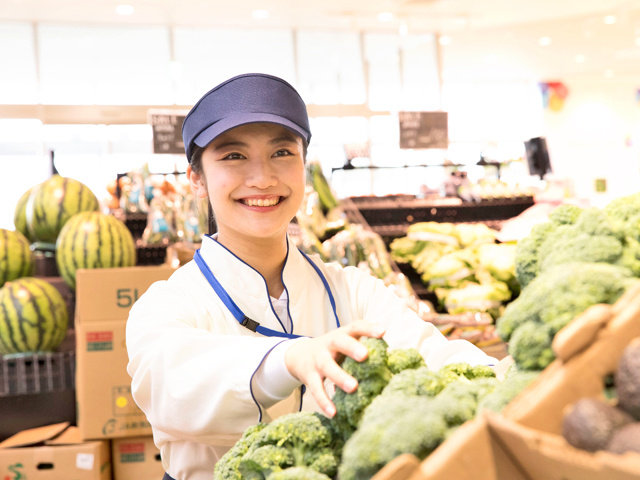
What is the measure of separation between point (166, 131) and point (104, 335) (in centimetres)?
157

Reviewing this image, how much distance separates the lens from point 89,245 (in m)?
3.06

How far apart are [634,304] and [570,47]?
Answer: 35.5ft

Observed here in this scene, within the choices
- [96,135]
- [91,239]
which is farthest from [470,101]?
[91,239]

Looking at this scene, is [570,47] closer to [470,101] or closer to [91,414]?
[470,101]

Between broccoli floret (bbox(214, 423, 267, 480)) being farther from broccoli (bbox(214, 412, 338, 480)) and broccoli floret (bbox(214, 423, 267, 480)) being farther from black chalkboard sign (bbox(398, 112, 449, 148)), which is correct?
black chalkboard sign (bbox(398, 112, 449, 148))

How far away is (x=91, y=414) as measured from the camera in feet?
9.87

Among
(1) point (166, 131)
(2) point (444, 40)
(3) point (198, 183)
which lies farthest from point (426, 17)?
(3) point (198, 183)

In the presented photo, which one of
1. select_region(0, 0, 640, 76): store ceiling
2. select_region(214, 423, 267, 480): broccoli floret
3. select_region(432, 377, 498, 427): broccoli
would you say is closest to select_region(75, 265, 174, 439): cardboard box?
select_region(214, 423, 267, 480): broccoli floret

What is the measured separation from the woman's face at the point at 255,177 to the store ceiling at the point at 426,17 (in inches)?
240

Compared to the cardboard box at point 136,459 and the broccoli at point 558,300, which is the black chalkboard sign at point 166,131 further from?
the broccoli at point 558,300

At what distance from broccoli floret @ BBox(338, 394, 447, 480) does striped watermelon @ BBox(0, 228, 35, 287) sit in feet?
9.15

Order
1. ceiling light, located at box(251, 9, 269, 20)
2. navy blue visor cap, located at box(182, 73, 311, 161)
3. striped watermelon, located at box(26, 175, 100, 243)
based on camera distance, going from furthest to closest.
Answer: ceiling light, located at box(251, 9, 269, 20)
striped watermelon, located at box(26, 175, 100, 243)
navy blue visor cap, located at box(182, 73, 311, 161)

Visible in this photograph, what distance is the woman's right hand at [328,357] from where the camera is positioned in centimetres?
88

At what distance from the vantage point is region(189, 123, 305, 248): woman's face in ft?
4.69
